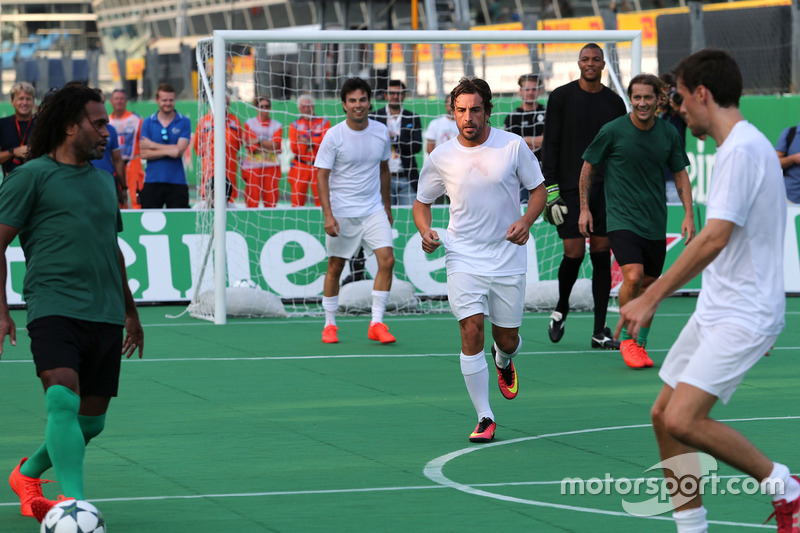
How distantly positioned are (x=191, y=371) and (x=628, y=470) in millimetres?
4735

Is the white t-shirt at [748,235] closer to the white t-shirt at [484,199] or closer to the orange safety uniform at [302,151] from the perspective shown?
the white t-shirt at [484,199]

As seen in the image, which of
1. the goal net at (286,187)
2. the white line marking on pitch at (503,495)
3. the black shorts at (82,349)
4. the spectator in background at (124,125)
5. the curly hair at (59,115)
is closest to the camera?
the black shorts at (82,349)

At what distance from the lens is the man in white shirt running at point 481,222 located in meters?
7.84

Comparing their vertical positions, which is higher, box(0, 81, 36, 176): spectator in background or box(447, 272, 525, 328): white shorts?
box(0, 81, 36, 176): spectator in background

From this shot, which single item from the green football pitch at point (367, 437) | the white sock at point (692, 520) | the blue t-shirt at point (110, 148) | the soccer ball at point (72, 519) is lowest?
the green football pitch at point (367, 437)

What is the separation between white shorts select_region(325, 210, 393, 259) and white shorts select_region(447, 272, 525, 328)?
4223 mm

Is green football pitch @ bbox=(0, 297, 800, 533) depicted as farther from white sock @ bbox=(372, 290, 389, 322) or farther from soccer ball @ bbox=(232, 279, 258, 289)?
soccer ball @ bbox=(232, 279, 258, 289)

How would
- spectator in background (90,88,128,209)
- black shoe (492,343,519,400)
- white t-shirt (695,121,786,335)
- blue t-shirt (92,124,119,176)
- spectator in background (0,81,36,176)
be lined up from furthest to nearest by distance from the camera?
spectator in background (90,88,128,209) < blue t-shirt (92,124,119,176) < spectator in background (0,81,36,176) < black shoe (492,343,519,400) < white t-shirt (695,121,786,335)

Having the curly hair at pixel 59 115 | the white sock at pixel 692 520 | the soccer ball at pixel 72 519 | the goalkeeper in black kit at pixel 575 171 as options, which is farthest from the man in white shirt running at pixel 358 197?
the white sock at pixel 692 520

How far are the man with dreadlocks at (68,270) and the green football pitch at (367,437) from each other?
624mm

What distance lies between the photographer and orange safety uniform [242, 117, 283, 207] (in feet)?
55.2

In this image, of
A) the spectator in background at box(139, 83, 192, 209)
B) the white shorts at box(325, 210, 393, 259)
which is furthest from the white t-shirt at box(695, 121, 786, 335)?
the spectator in background at box(139, 83, 192, 209)

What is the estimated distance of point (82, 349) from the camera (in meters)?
5.64

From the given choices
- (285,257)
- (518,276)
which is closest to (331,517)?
(518,276)
